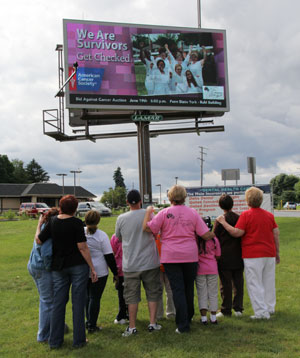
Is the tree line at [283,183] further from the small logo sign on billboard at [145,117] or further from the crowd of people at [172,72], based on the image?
the small logo sign on billboard at [145,117]

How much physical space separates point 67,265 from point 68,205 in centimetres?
72

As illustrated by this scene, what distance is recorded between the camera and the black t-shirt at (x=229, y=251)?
215 inches

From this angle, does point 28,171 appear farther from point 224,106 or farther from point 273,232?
point 273,232

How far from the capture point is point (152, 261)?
494 cm

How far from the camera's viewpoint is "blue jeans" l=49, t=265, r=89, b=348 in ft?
15.0

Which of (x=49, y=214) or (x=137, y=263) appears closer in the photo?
(x=49, y=214)

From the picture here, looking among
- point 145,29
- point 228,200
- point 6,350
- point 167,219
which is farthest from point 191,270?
point 145,29

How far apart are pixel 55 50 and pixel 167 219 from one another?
15.8 metres

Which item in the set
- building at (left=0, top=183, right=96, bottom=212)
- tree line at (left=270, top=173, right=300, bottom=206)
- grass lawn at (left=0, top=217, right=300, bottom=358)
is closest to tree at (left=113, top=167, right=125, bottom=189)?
tree line at (left=270, top=173, right=300, bottom=206)

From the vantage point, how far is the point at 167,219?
489 cm

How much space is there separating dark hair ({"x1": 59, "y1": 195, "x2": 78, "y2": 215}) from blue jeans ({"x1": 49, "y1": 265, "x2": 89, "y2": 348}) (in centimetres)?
67

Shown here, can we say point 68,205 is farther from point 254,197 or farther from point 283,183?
point 283,183

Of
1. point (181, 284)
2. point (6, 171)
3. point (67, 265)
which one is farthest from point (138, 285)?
point (6, 171)

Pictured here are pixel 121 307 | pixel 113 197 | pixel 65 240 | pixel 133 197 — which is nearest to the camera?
pixel 65 240
